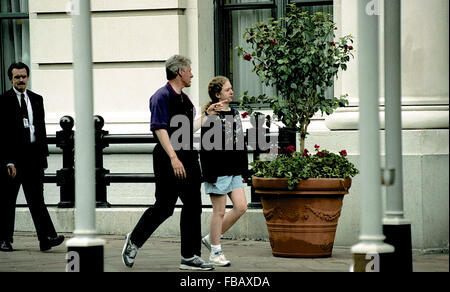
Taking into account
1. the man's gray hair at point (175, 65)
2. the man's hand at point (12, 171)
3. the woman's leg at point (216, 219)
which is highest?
the man's gray hair at point (175, 65)

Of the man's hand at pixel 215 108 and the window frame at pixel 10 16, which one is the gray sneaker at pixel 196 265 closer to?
the man's hand at pixel 215 108

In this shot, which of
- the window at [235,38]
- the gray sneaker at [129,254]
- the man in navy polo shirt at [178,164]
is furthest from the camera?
the window at [235,38]

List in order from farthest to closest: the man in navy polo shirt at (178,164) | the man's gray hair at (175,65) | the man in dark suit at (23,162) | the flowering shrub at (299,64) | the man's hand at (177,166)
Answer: the man in dark suit at (23,162)
the flowering shrub at (299,64)
the man's gray hair at (175,65)
the man in navy polo shirt at (178,164)
the man's hand at (177,166)

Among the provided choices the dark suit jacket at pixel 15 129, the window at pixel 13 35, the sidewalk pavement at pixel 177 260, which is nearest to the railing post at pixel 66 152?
the sidewalk pavement at pixel 177 260

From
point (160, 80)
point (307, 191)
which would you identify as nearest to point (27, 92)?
point (160, 80)

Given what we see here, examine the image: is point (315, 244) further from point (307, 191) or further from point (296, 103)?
point (296, 103)

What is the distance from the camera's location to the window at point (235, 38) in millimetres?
12977

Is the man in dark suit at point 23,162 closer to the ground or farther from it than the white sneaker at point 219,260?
farther from it

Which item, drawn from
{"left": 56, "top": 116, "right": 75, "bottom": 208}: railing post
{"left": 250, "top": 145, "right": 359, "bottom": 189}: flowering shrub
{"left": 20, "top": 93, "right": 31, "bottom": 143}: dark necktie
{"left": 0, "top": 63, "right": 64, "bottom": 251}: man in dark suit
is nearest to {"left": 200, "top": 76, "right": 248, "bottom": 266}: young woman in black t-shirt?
{"left": 250, "top": 145, "right": 359, "bottom": 189}: flowering shrub

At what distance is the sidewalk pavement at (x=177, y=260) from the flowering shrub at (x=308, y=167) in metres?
0.80

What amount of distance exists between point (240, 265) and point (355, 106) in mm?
2473

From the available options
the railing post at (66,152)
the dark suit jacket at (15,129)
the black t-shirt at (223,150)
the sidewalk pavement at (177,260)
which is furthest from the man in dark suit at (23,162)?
the black t-shirt at (223,150)

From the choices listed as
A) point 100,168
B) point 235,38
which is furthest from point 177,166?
point 235,38

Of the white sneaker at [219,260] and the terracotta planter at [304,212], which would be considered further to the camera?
the terracotta planter at [304,212]
